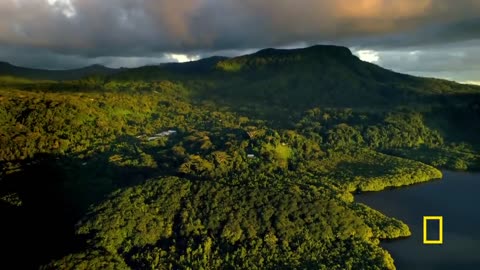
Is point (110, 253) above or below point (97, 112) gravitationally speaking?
below

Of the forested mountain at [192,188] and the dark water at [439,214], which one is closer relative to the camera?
the forested mountain at [192,188]

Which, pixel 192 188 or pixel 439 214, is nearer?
pixel 192 188

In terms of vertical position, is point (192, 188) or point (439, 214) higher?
point (192, 188)

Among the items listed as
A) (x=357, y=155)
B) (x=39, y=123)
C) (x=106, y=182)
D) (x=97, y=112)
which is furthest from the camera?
(x=97, y=112)

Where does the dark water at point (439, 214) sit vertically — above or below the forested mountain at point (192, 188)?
below

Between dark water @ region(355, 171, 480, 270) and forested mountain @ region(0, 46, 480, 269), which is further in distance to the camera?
Answer: dark water @ region(355, 171, 480, 270)

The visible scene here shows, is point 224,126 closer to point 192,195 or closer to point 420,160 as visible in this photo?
point 420,160

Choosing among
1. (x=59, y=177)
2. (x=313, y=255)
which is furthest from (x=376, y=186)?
(x=59, y=177)

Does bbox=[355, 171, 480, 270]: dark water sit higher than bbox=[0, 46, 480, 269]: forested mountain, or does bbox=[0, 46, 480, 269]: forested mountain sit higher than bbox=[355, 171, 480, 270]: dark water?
bbox=[0, 46, 480, 269]: forested mountain
